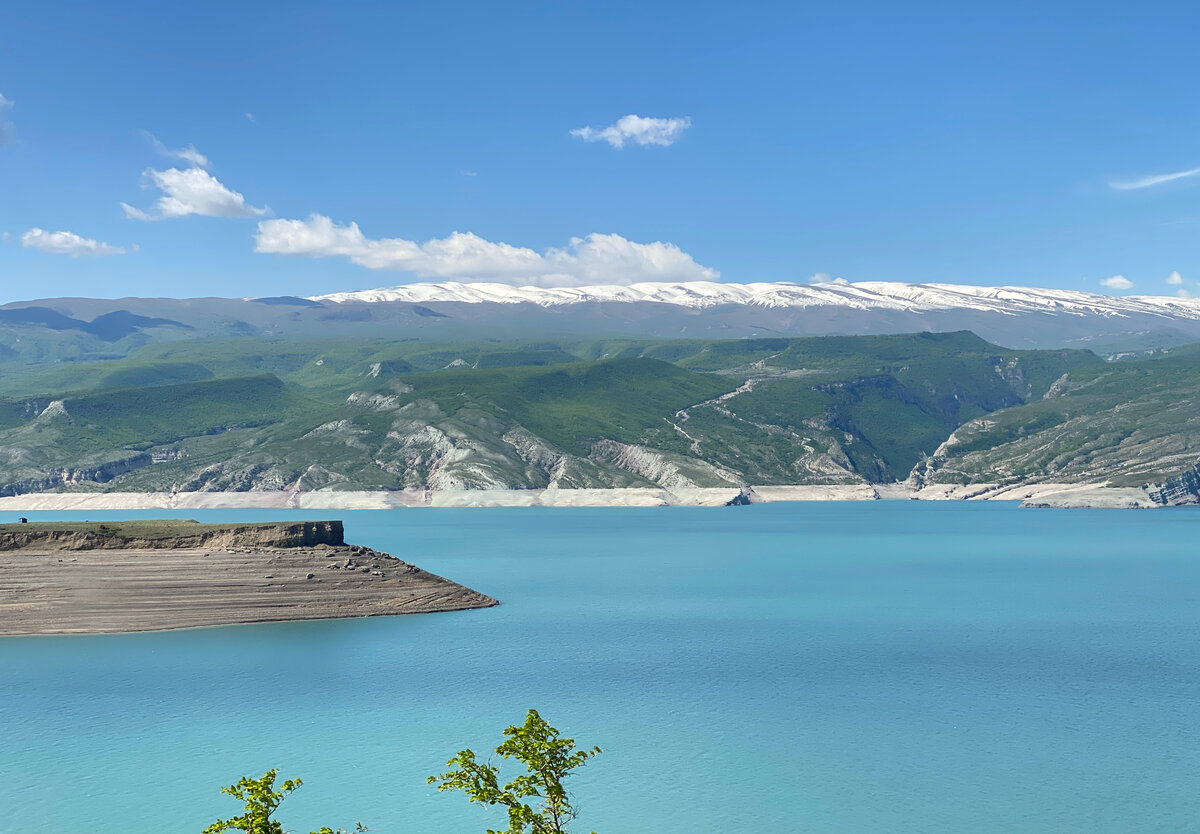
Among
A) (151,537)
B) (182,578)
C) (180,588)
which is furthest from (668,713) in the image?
(151,537)

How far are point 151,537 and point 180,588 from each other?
7191 mm

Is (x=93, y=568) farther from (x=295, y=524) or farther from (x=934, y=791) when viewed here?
(x=934, y=791)

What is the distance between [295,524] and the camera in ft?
333

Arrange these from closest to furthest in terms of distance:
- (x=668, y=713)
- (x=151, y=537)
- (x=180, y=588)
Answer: (x=668, y=713) → (x=180, y=588) → (x=151, y=537)

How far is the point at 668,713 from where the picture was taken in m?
67.1

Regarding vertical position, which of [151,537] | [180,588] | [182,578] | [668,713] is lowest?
[668,713]

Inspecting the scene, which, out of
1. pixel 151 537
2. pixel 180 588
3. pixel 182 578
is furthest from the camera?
pixel 151 537

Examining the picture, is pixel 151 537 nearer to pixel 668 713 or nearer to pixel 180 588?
pixel 180 588

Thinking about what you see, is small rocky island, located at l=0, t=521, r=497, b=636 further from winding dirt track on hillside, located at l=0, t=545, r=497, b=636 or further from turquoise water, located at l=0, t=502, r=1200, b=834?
turquoise water, located at l=0, t=502, r=1200, b=834

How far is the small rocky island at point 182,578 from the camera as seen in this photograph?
9219 cm

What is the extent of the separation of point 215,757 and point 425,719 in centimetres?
1219

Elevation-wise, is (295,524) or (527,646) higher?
(295,524)

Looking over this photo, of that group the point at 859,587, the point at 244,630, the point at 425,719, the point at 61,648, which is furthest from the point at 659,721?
the point at 859,587

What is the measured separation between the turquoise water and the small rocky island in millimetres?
2194
